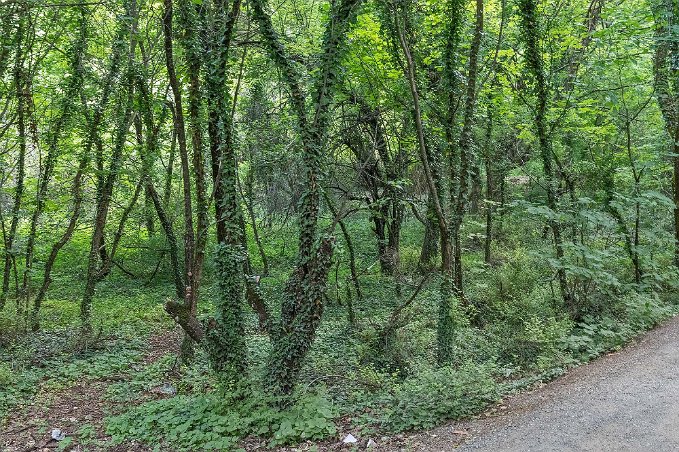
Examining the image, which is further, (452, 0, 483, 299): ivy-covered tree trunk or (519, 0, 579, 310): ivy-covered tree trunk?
(519, 0, 579, 310): ivy-covered tree trunk

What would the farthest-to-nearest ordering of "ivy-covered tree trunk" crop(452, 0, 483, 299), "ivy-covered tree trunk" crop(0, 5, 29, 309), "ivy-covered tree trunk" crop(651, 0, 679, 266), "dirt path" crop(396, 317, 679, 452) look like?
"ivy-covered tree trunk" crop(651, 0, 679, 266) < "ivy-covered tree trunk" crop(0, 5, 29, 309) < "ivy-covered tree trunk" crop(452, 0, 483, 299) < "dirt path" crop(396, 317, 679, 452)

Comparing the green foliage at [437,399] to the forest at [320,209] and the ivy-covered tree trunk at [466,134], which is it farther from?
the ivy-covered tree trunk at [466,134]

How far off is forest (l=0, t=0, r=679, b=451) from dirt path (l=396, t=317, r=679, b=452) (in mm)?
393

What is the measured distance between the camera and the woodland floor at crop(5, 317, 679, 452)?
4570mm

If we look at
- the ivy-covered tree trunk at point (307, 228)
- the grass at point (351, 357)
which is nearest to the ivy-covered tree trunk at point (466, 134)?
the grass at point (351, 357)

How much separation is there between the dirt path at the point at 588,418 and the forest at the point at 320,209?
0.39 metres

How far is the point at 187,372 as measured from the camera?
783 centimetres

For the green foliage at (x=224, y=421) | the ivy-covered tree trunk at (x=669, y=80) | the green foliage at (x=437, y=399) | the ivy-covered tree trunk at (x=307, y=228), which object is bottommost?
the green foliage at (x=224, y=421)

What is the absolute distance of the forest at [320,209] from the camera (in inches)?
255

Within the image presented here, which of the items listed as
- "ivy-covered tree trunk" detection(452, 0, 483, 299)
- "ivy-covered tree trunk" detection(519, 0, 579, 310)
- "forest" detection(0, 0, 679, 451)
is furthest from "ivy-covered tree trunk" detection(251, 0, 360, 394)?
"ivy-covered tree trunk" detection(519, 0, 579, 310)

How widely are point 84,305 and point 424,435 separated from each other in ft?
26.1

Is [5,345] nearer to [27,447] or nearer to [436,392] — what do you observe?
[27,447]

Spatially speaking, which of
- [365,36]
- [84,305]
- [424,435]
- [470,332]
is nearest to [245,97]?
[365,36]

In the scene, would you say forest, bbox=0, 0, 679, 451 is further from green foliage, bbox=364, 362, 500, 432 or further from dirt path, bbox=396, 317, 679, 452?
dirt path, bbox=396, 317, 679, 452
